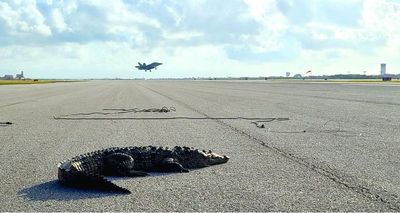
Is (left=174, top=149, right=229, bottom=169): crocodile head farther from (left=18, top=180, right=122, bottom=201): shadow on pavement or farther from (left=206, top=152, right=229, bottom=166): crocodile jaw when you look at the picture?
(left=18, top=180, right=122, bottom=201): shadow on pavement

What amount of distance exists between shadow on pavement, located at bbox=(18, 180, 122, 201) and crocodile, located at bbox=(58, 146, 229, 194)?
117 mm

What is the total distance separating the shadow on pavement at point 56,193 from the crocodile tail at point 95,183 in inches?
3.2

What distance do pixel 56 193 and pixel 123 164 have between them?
1311 millimetres

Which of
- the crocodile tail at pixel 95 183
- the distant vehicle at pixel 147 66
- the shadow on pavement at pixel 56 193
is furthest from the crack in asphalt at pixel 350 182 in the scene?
the distant vehicle at pixel 147 66

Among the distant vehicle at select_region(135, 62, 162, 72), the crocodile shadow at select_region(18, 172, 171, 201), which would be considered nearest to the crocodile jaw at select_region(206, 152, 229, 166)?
the crocodile shadow at select_region(18, 172, 171, 201)

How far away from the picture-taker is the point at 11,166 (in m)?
7.64

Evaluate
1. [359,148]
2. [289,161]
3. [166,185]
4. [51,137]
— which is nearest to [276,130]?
[359,148]

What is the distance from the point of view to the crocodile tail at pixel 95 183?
5.96 m

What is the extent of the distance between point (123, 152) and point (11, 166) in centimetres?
194

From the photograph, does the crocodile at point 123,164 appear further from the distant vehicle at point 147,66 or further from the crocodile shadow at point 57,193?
the distant vehicle at point 147,66

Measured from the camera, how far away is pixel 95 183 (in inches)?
239

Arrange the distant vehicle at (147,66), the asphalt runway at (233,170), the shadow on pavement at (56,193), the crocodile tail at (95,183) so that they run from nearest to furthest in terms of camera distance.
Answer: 1. the asphalt runway at (233,170)
2. the shadow on pavement at (56,193)
3. the crocodile tail at (95,183)
4. the distant vehicle at (147,66)

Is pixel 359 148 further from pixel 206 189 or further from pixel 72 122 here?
pixel 72 122

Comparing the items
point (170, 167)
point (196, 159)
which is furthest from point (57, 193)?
point (196, 159)
